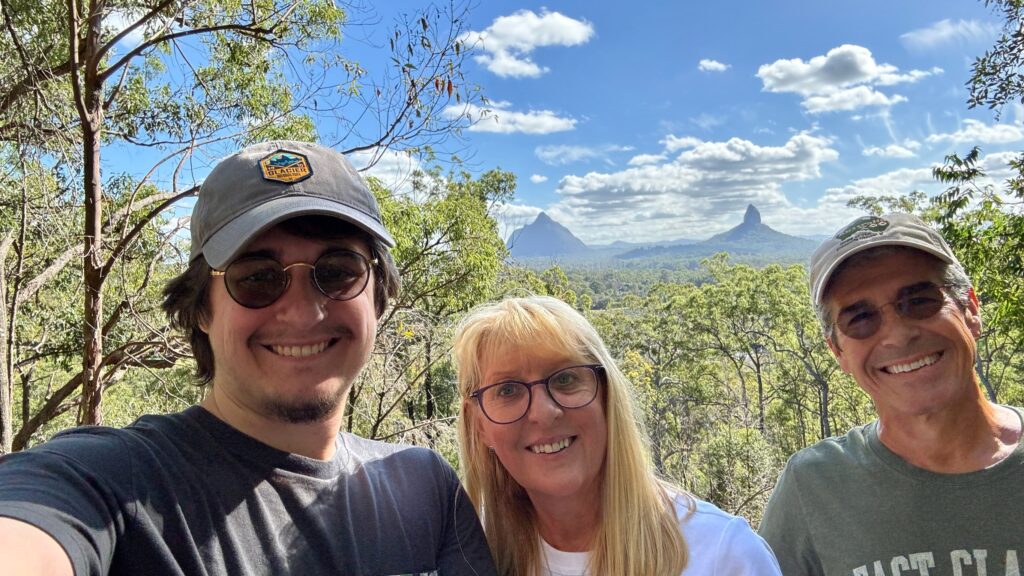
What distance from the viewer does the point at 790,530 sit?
183 centimetres

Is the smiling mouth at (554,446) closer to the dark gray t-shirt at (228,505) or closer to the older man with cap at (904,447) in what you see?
the dark gray t-shirt at (228,505)

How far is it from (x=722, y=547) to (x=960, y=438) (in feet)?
2.78

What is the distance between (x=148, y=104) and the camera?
230 inches

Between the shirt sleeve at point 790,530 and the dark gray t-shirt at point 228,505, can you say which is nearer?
the dark gray t-shirt at point 228,505

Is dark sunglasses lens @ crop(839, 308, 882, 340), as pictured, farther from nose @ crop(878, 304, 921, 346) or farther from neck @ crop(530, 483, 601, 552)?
neck @ crop(530, 483, 601, 552)

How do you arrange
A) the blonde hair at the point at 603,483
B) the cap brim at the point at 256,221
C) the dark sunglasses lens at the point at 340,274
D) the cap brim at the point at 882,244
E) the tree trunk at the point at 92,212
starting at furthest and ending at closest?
the tree trunk at the point at 92,212
the cap brim at the point at 882,244
the blonde hair at the point at 603,483
the dark sunglasses lens at the point at 340,274
the cap brim at the point at 256,221

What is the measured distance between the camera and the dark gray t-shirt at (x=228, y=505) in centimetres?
99

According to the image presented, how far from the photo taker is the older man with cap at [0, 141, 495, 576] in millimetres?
1082

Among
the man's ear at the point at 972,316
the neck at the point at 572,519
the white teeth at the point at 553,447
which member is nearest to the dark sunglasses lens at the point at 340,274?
the white teeth at the point at 553,447

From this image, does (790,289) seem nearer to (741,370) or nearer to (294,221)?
(741,370)

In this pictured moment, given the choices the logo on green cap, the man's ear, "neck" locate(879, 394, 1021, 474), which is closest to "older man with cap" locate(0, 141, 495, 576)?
"neck" locate(879, 394, 1021, 474)

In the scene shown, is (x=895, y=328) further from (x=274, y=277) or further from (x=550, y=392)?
(x=274, y=277)

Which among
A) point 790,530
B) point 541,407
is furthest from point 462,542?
point 790,530

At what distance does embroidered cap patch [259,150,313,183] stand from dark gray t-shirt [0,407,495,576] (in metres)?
0.60
